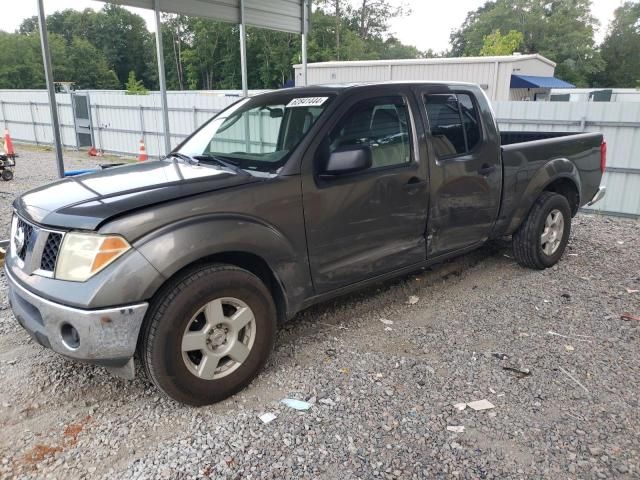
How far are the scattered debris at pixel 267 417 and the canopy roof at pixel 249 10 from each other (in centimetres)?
593

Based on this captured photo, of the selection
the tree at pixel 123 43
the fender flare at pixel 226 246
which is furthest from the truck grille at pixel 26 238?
the tree at pixel 123 43

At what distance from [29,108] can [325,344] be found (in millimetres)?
21275

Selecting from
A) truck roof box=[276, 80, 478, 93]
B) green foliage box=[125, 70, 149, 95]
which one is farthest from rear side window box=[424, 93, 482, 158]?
green foliage box=[125, 70, 149, 95]

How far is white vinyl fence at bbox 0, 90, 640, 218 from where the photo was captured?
8695 mm

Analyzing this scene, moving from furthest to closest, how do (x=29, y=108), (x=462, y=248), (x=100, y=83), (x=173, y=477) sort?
1. (x=100, y=83)
2. (x=29, y=108)
3. (x=462, y=248)
4. (x=173, y=477)

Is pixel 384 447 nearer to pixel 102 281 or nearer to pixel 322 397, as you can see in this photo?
pixel 322 397

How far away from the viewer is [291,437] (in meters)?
2.76

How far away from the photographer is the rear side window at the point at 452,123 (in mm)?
4113

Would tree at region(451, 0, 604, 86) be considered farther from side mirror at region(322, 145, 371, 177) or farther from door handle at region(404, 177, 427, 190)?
side mirror at region(322, 145, 371, 177)

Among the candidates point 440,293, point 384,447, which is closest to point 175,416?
point 384,447

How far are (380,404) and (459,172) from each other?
2.11 metres

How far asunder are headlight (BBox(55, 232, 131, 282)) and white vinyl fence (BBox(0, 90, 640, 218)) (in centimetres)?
138

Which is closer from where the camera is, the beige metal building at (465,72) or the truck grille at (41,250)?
the truck grille at (41,250)

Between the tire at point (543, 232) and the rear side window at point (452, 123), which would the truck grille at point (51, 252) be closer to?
the rear side window at point (452, 123)
